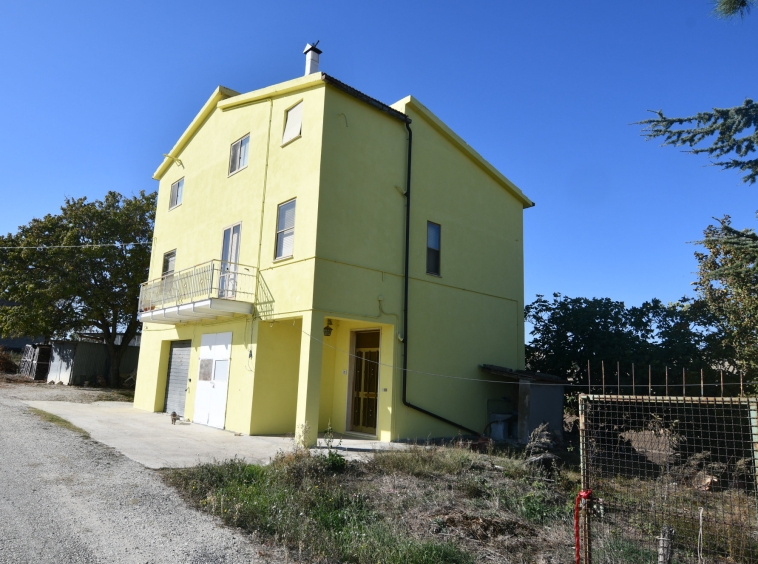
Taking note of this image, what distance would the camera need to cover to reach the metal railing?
1463 centimetres

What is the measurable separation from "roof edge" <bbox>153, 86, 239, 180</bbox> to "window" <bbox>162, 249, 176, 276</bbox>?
11.8 feet

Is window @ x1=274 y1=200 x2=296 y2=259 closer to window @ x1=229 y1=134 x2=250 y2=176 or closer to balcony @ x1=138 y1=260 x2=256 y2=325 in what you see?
balcony @ x1=138 y1=260 x2=256 y2=325

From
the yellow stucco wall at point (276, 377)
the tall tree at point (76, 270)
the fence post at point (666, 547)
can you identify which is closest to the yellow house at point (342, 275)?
the yellow stucco wall at point (276, 377)

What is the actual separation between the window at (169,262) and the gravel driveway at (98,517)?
10.3 metres

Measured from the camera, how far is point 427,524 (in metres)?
6.48

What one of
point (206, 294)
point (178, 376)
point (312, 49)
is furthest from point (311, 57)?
point (178, 376)

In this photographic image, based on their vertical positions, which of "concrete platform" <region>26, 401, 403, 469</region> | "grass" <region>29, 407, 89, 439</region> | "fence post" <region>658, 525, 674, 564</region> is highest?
"fence post" <region>658, 525, 674, 564</region>

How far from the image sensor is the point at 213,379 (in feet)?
51.8

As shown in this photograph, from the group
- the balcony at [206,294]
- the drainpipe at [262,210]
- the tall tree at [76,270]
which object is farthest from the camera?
the tall tree at [76,270]

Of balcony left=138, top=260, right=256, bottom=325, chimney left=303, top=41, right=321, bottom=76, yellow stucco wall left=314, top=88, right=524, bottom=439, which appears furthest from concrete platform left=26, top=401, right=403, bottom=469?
chimney left=303, top=41, right=321, bottom=76

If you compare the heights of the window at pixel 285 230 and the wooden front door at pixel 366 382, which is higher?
the window at pixel 285 230

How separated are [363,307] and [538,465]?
217 inches

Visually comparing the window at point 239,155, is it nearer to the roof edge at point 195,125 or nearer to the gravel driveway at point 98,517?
the roof edge at point 195,125

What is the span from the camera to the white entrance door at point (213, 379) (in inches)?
596
